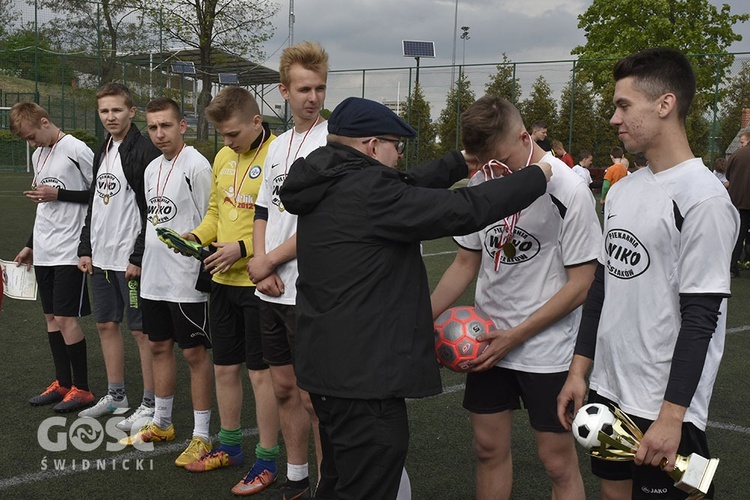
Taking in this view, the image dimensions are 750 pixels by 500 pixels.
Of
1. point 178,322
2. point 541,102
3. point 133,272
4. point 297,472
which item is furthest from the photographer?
point 541,102

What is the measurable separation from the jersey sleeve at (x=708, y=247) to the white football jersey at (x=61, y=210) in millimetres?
4467

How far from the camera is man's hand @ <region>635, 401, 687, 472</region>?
226 cm

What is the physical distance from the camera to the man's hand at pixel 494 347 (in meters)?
3.13

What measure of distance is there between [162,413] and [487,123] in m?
3.01

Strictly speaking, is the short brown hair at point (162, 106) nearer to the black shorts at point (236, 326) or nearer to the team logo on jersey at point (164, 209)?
the team logo on jersey at point (164, 209)

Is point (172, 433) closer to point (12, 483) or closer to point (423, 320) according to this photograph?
point (12, 483)

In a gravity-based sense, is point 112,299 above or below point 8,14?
below

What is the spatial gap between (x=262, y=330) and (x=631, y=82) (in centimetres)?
229

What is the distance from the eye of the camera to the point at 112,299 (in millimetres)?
5258

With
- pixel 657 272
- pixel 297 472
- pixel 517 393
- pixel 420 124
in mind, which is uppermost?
pixel 420 124

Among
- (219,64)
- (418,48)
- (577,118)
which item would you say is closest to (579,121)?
(577,118)

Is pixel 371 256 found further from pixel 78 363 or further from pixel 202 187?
pixel 78 363

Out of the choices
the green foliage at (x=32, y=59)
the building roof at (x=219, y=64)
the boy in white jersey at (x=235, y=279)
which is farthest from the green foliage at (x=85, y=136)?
the boy in white jersey at (x=235, y=279)

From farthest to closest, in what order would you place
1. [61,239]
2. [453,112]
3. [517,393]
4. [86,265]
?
[453,112]
[61,239]
[86,265]
[517,393]
